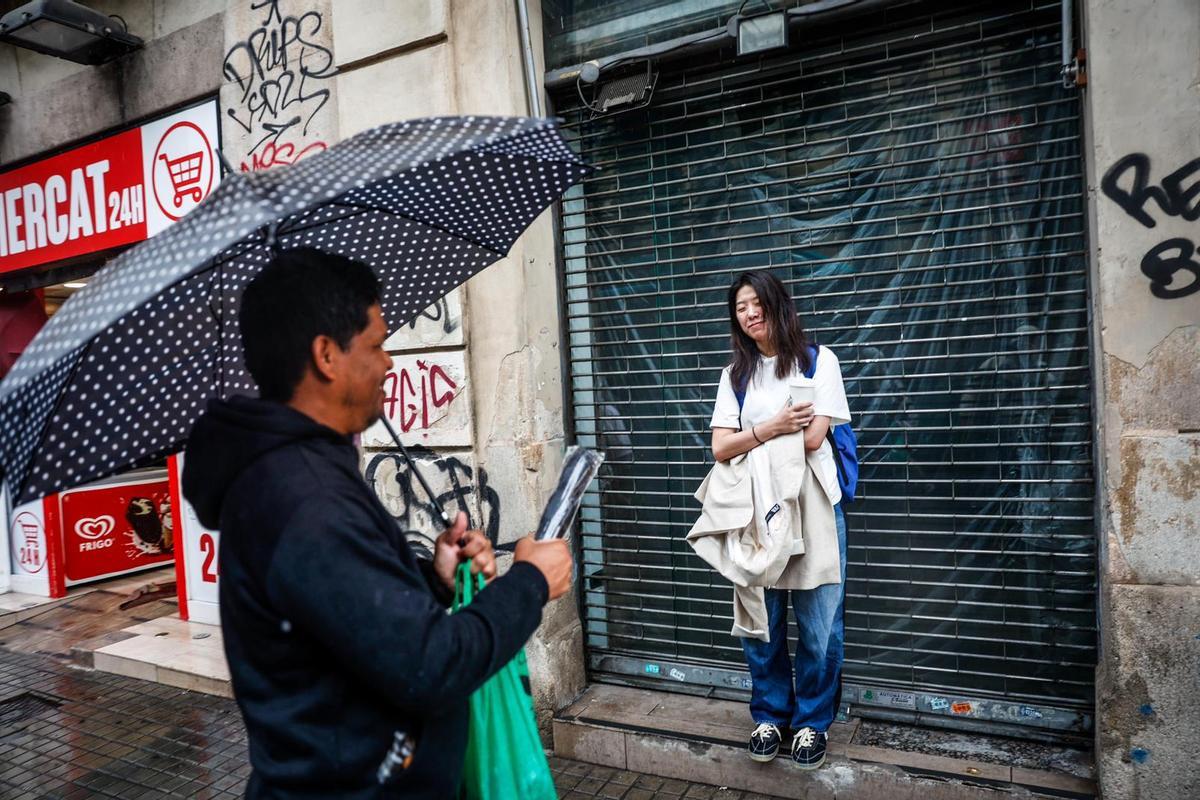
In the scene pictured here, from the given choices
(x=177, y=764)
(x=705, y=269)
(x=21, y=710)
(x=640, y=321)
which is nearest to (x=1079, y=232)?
(x=705, y=269)

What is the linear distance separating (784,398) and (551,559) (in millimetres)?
2049

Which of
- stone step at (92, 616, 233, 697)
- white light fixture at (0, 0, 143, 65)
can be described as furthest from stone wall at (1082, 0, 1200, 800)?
white light fixture at (0, 0, 143, 65)

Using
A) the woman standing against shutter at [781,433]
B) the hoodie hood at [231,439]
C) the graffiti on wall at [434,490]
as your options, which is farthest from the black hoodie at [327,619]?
the graffiti on wall at [434,490]

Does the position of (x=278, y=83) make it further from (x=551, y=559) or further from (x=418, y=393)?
(x=551, y=559)

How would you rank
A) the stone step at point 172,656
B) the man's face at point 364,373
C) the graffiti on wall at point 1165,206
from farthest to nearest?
the stone step at point 172,656 < the graffiti on wall at point 1165,206 < the man's face at point 364,373

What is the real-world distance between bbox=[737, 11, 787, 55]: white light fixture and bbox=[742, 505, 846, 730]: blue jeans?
83.4 inches

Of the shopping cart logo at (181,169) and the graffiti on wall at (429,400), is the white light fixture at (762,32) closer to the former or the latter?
the graffiti on wall at (429,400)

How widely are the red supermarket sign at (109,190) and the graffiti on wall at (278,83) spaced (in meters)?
0.38

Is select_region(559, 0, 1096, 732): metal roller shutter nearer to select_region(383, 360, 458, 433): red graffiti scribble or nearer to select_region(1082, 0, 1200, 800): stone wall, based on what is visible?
select_region(1082, 0, 1200, 800): stone wall

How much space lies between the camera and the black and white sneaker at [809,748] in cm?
347

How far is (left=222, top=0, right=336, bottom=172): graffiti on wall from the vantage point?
5.07m

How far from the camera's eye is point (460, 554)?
6.33ft

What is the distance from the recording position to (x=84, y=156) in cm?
649

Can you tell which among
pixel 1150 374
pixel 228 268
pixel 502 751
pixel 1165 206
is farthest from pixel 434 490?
pixel 1165 206
